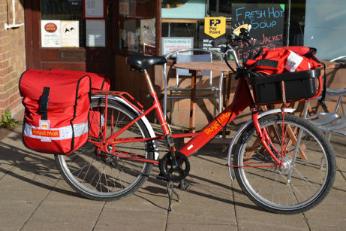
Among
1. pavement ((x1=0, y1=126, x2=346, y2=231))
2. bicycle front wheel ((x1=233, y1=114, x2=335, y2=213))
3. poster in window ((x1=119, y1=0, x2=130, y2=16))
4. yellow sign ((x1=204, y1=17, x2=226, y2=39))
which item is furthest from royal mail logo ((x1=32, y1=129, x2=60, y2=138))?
poster in window ((x1=119, y1=0, x2=130, y2=16))

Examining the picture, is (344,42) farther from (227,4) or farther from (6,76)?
(6,76)

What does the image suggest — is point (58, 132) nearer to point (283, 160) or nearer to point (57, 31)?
point (283, 160)

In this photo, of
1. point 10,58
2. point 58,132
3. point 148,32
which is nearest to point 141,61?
point 58,132

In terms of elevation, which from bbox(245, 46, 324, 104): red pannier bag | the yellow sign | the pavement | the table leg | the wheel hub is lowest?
the pavement

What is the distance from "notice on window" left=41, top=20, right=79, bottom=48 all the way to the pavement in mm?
2952

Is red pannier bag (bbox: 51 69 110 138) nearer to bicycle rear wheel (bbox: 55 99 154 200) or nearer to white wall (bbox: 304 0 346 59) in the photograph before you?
bicycle rear wheel (bbox: 55 99 154 200)

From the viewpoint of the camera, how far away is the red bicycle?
14.4 ft

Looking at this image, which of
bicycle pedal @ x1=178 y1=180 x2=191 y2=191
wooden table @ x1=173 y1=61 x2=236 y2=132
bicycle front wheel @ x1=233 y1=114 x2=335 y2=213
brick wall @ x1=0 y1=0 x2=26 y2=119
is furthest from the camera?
brick wall @ x1=0 y1=0 x2=26 y2=119

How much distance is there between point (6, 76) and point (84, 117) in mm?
3060

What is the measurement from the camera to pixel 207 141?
4613mm

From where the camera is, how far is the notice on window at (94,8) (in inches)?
318

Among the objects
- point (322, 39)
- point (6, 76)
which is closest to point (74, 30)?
point (6, 76)

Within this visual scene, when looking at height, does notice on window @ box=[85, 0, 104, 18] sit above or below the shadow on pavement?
above

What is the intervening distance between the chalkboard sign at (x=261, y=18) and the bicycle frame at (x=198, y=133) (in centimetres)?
277
